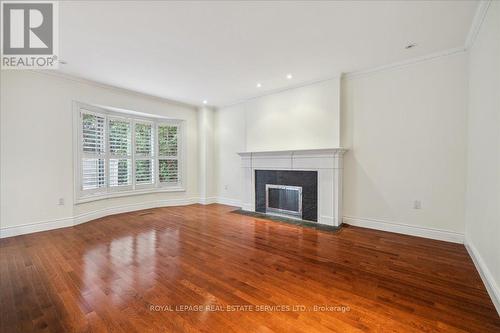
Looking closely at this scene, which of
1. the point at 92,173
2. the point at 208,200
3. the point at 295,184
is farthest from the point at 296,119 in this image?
the point at 92,173

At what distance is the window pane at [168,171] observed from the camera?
5.81 meters

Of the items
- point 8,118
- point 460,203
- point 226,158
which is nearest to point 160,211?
point 226,158

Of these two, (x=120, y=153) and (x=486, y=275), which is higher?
(x=120, y=153)

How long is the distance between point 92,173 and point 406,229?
19.7 ft

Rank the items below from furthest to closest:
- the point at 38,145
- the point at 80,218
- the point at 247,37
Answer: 1. the point at 80,218
2. the point at 38,145
3. the point at 247,37

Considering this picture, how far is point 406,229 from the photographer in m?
3.42

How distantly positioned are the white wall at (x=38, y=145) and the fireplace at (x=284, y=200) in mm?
3731

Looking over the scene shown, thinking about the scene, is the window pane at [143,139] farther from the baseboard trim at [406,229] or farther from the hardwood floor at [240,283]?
the baseboard trim at [406,229]

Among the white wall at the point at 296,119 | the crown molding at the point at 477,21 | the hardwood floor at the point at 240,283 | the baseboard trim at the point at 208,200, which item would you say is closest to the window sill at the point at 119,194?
the baseboard trim at the point at 208,200

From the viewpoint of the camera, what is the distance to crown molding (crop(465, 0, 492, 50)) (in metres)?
2.13

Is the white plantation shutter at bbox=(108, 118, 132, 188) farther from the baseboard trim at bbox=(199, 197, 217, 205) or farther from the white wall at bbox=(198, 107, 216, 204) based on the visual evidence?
the baseboard trim at bbox=(199, 197, 217, 205)

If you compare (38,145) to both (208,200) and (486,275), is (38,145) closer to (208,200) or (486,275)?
(208,200)

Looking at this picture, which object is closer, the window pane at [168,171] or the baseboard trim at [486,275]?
the baseboard trim at [486,275]

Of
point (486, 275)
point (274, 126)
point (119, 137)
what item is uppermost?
point (274, 126)
